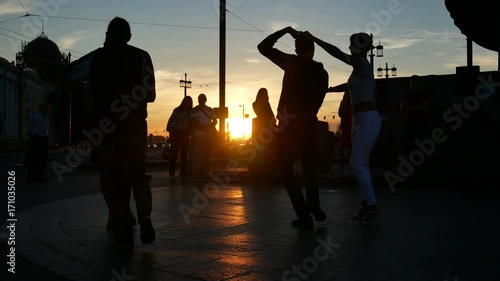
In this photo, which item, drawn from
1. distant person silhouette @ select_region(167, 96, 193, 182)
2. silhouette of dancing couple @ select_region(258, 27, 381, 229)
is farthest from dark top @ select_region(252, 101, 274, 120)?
distant person silhouette @ select_region(167, 96, 193, 182)

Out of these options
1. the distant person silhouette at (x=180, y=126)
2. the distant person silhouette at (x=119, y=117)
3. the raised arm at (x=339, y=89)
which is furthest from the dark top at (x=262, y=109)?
the distant person silhouette at (x=119, y=117)

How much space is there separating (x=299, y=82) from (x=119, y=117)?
6.27 feet

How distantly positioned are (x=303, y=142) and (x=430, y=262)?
6.90 ft

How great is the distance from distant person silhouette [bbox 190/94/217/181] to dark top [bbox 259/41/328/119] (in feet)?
23.0

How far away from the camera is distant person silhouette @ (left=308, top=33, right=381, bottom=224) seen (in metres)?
6.35

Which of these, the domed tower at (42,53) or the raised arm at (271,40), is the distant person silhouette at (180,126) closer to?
the raised arm at (271,40)

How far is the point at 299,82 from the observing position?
6.15 metres

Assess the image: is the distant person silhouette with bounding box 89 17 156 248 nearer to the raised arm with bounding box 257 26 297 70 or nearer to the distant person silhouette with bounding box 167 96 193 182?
the raised arm with bounding box 257 26 297 70

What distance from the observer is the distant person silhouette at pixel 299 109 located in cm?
616

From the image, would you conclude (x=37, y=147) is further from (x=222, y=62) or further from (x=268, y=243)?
(x=222, y=62)

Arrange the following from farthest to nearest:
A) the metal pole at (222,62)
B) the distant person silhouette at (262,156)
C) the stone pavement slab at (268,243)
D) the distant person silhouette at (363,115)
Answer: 1. the metal pole at (222,62)
2. the distant person silhouette at (262,156)
3. the distant person silhouette at (363,115)
4. the stone pavement slab at (268,243)

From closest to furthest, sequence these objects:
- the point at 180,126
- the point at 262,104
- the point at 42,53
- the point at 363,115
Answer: the point at 363,115 < the point at 262,104 < the point at 180,126 < the point at 42,53

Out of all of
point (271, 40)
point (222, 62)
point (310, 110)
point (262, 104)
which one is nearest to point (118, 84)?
point (271, 40)

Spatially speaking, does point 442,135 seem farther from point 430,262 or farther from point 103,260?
point 103,260
